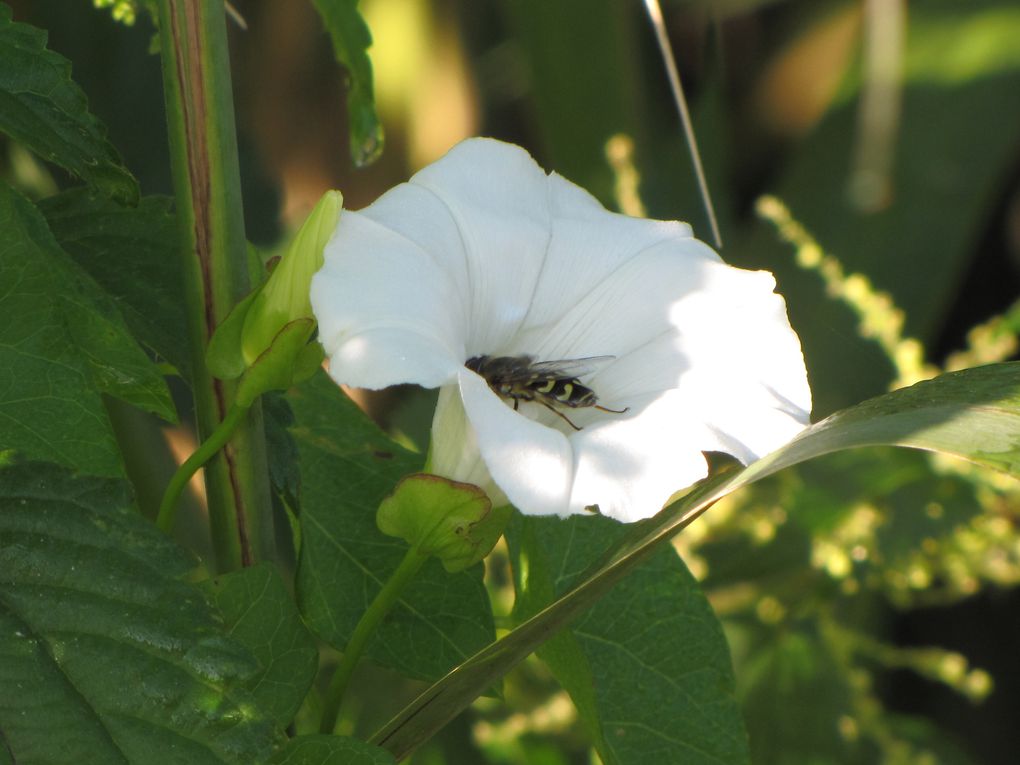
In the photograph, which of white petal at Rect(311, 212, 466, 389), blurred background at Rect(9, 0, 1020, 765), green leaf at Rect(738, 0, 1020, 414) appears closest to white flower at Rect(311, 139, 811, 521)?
white petal at Rect(311, 212, 466, 389)

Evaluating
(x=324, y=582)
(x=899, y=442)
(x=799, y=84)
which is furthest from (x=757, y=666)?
(x=799, y=84)

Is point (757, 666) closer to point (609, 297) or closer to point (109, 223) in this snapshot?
point (609, 297)

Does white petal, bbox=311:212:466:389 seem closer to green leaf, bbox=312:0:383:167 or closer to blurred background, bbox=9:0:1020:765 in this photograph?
green leaf, bbox=312:0:383:167

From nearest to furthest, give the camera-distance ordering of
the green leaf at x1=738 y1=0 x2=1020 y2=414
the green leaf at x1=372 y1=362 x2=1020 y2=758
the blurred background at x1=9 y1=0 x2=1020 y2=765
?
the green leaf at x1=372 y1=362 x2=1020 y2=758 < the blurred background at x1=9 y1=0 x2=1020 y2=765 < the green leaf at x1=738 y1=0 x2=1020 y2=414

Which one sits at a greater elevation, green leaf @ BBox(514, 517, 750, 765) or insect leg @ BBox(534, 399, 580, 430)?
insect leg @ BBox(534, 399, 580, 430)

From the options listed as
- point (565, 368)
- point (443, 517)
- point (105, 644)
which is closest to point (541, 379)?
point (565, 368)

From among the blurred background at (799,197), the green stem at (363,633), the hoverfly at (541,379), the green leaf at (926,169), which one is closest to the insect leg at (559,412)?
the hoverfly at (541,379)
